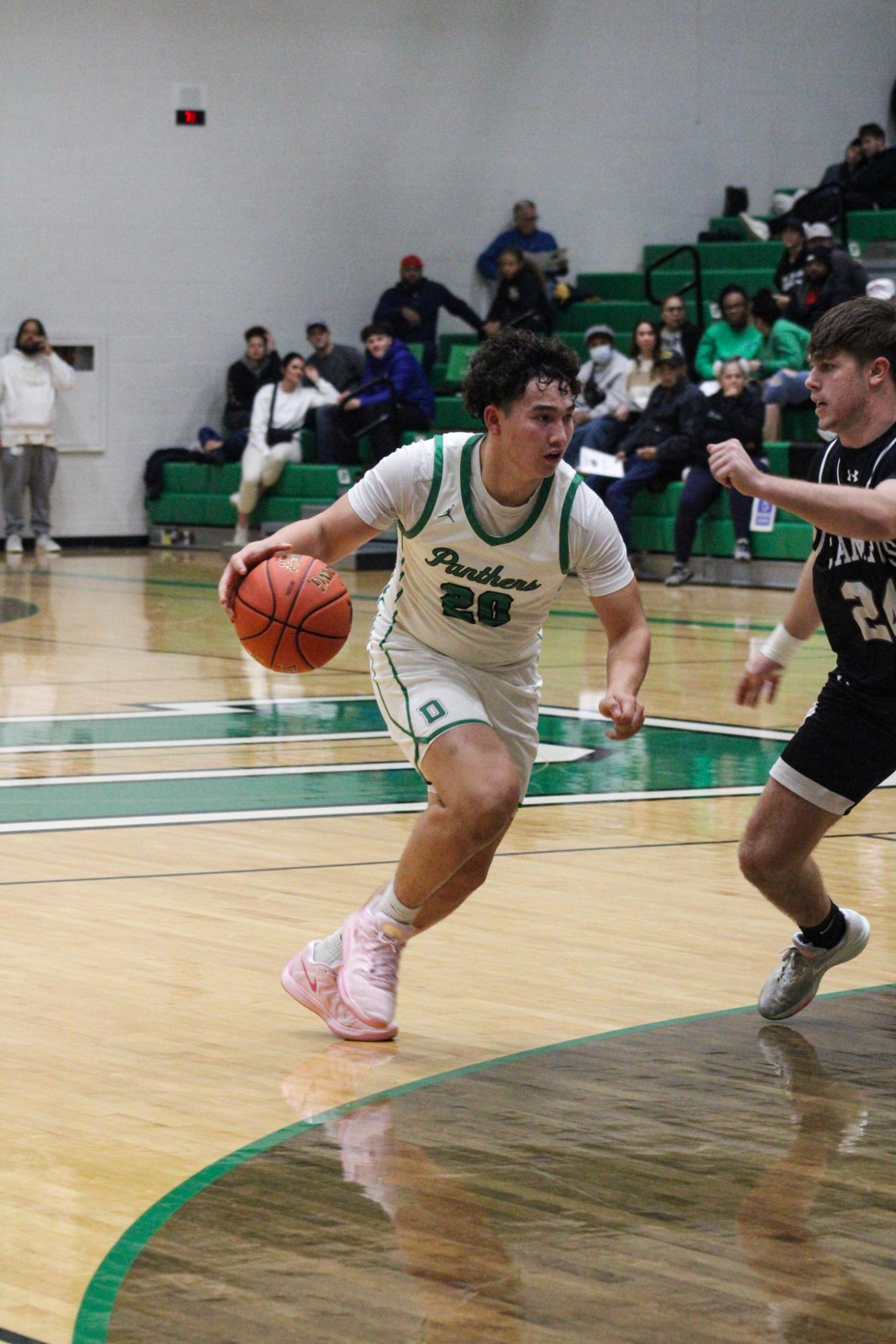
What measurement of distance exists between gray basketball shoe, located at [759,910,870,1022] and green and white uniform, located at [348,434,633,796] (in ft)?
2.24

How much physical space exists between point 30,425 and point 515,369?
48.7ft

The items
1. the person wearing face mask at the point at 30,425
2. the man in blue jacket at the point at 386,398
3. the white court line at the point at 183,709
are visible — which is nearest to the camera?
the white court line at the point at 183,709

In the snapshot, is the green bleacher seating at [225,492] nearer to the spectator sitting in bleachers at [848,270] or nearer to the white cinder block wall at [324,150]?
the white cinder block wall at [324,150]

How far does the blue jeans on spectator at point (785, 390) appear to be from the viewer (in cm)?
1627

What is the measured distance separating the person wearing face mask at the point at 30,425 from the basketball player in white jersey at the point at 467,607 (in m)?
14.4

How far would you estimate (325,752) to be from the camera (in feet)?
26.9

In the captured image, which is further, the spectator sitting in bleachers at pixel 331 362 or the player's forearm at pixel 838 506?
the spectator sitting in bleachers at pixel 331 362

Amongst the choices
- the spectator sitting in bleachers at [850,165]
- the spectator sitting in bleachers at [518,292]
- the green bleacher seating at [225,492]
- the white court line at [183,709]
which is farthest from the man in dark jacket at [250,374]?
the white court line at [183,709]

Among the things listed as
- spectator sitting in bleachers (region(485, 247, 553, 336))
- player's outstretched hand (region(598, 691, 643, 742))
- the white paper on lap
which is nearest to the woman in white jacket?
spectator sitting in bleachers (region(485, 247, 553, 336))

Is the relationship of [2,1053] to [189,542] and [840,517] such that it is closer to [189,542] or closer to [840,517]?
[840,517]

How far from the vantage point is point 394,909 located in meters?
4.53

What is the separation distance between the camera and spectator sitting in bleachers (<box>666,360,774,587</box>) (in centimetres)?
1585

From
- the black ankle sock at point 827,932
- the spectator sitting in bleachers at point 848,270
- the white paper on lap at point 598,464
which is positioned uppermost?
the spectator sitting in bleachers at point 848,270

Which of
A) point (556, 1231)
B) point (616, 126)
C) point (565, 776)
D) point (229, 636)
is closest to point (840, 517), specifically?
point (556, 1231)
